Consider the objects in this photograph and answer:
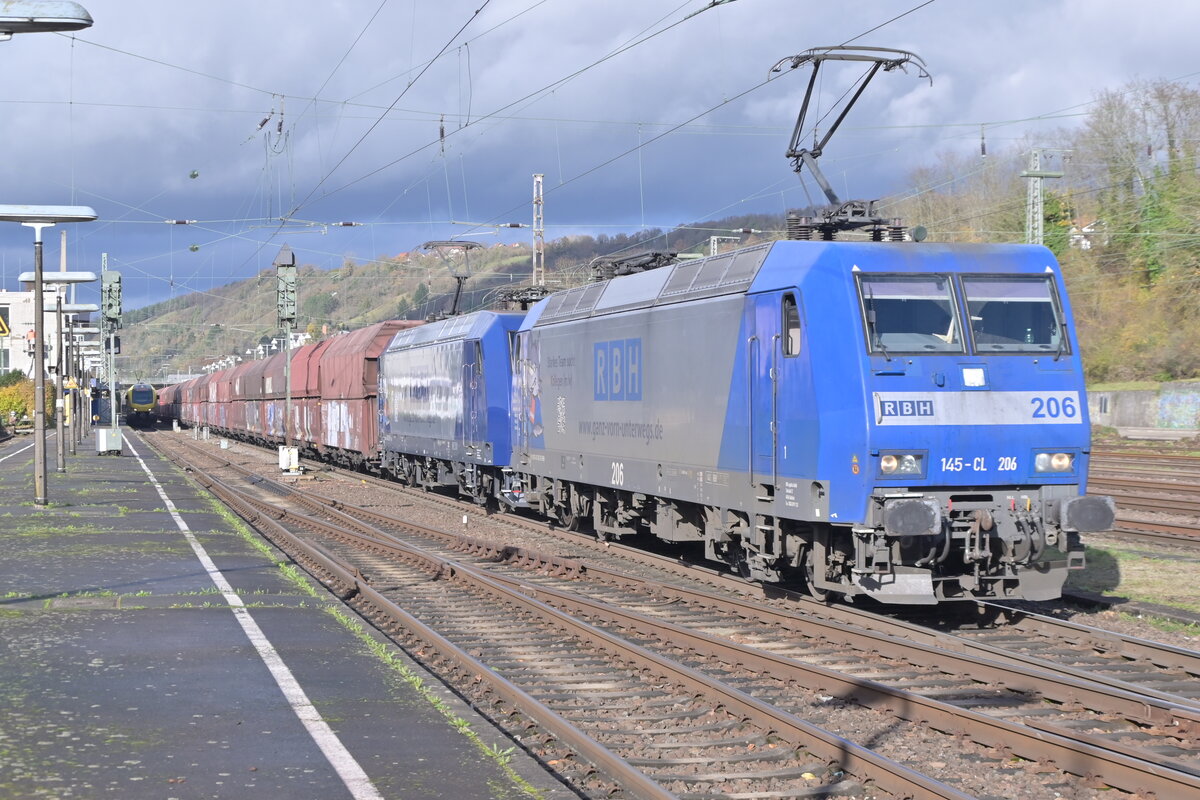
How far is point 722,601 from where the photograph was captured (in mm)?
12680

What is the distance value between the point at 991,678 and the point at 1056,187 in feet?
Result: 175

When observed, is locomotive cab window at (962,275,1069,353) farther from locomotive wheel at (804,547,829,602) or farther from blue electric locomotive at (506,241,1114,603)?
locomotive wheel at (804,547,829,602)

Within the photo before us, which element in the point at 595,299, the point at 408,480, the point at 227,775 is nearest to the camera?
the point at 227,775

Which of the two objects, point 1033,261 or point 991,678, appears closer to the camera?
point 991,678

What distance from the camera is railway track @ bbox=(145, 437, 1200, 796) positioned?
7.22 m

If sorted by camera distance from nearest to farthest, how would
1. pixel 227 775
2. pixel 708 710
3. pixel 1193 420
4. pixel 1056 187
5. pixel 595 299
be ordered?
pixel 227 775 → pixel 708 710 → pixel 595 299 → pixel 1193 420 → pixel 1056 187

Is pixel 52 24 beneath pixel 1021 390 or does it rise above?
above

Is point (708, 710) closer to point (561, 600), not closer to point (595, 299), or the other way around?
point (561, 600)

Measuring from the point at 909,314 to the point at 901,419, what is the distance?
3.51ft

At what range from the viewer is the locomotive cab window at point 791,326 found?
11.7 meters

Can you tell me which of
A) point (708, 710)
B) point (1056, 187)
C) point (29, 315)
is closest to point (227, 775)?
point (708, 710)

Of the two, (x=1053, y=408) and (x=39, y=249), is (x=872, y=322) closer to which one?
(x=1053, y=408)

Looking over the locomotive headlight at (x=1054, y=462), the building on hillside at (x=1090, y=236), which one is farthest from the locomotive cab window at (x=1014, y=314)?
the building on hillside at (x=1090, y=236)

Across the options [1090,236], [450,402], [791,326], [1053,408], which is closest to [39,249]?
[450,402]
